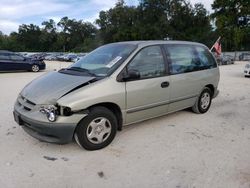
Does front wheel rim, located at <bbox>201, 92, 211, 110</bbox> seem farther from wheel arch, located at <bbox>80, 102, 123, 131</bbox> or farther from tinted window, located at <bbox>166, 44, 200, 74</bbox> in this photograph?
wheel arch, located at <bbox>80, 102, 123, 131</bbox>

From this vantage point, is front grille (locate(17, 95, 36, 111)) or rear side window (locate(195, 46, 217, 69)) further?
rear side window (locate(195, 46, 217, 69))

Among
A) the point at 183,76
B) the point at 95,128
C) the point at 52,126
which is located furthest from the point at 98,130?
the point at 183,76

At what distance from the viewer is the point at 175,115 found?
5684 millimetres

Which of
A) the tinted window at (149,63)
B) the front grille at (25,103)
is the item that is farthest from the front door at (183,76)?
the front grille at (25,103)

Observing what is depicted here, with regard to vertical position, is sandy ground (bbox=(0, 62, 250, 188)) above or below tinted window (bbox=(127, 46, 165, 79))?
below

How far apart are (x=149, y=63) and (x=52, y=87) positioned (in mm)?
1702

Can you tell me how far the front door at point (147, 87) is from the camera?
13.8 feet

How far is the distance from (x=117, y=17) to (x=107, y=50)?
55.4 metres

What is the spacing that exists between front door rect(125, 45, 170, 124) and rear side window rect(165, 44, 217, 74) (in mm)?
290

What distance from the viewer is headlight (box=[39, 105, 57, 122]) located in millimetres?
3471

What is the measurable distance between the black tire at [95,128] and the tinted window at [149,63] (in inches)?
34.4

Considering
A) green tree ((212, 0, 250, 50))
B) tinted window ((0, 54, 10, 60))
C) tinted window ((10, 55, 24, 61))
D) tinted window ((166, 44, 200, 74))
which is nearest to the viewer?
tinted window ((166, 44, 200, 74))

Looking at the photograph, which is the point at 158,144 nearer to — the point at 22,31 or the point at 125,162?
the point at 125,162

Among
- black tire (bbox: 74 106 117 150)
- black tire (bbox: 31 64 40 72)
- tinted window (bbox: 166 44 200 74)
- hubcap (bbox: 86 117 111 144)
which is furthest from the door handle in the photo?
black tire (bbox: 31 64 40 72)
